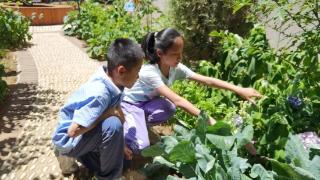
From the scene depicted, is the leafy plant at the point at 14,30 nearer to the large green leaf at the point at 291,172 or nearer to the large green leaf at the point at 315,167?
the large green leaf at the point at 291,172

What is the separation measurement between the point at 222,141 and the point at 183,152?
8.3 inches

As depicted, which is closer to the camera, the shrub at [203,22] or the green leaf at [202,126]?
the green leaf at [202,126]

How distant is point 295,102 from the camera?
269 cm

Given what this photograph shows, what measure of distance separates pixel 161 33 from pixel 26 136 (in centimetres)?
171

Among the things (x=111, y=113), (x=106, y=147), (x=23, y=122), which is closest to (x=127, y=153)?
(x=106, y=147)

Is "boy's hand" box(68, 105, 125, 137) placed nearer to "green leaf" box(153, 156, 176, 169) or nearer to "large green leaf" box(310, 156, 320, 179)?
"green leaf" box(153, 156, 176, 169)

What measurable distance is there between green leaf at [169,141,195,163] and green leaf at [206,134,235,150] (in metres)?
0.11

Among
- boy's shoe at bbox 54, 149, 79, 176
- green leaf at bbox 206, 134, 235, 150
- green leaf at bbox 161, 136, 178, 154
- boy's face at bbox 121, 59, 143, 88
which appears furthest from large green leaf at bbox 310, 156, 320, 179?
boy's shoe at bbox 54, 149, 79, 176

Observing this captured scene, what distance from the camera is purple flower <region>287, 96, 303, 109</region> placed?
2.69m

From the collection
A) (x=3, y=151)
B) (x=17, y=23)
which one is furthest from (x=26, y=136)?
(x=17, y=23)

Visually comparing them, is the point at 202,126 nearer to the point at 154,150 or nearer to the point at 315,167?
the point at 154,150

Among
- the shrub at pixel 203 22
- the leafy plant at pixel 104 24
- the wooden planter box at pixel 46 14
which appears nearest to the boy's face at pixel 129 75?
the shrub at pixel 203 22

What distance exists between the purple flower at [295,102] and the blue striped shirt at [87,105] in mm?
1002

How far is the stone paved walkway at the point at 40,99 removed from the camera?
3.48m
